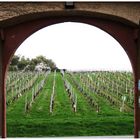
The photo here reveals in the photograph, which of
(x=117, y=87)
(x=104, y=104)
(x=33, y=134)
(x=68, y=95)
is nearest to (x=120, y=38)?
(x=33, y=134)

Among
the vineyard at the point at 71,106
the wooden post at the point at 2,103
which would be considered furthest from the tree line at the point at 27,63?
the wooden post at the point at 2,103

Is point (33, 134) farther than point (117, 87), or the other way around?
point (117, 87)

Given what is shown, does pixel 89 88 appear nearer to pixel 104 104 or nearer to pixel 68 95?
pixel 68 95

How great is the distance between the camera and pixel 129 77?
2533 centimetres

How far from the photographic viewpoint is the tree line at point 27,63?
4438cm

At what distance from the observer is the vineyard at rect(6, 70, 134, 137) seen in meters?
13.0

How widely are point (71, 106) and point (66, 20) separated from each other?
931 cm

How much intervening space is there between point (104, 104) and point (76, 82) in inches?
268

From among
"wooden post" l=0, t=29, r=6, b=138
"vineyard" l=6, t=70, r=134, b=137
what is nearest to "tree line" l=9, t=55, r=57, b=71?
"vineyard" l=6, t=70, r=134, b=137

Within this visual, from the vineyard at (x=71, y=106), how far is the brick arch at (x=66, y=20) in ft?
15.2

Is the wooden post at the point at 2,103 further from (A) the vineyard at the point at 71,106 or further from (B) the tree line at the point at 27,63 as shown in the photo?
(B) the tree line at the point at 27,63

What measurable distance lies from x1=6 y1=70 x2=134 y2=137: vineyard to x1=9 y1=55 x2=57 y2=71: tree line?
18.1m

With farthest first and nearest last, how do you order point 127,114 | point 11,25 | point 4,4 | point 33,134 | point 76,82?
point 76,82, point 127,114, point 33,134, point 11,25, point 4,4

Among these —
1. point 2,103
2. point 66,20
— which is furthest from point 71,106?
point 66,20
